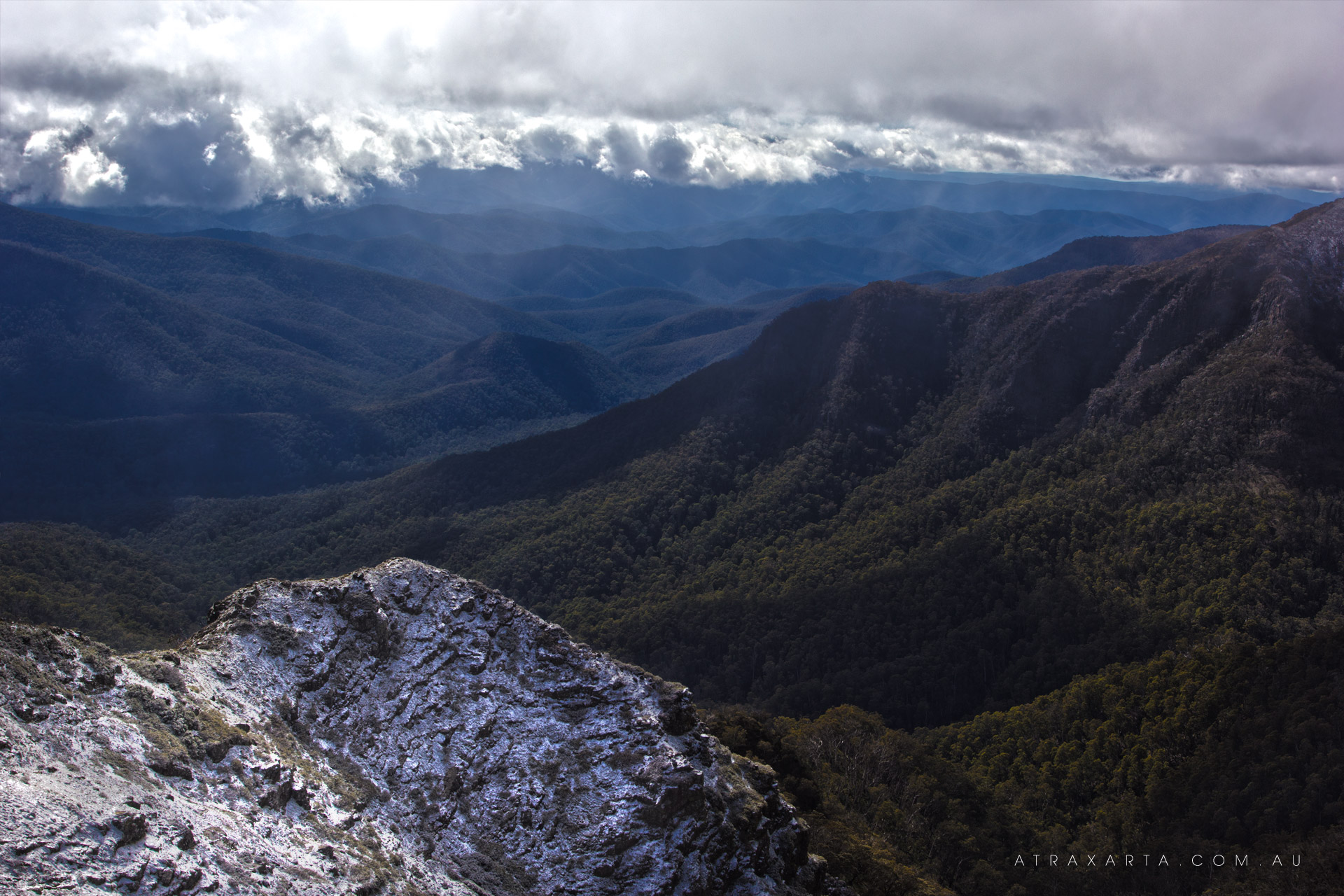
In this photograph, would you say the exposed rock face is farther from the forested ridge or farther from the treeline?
the forested ridge

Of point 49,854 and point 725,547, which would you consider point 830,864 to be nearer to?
point 49,854

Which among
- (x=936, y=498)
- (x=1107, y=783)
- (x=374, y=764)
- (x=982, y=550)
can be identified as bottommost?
(x=1107, y=783)

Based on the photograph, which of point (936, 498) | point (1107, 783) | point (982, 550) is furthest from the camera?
point (936, 498)

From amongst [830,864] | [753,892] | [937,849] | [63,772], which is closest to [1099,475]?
[937,849]

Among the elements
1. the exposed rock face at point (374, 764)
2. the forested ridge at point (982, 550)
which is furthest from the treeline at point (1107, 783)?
the exposed rock face at point (374, 764)

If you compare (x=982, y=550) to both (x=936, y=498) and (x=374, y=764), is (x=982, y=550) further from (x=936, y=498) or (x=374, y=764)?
(x=374, y=764)

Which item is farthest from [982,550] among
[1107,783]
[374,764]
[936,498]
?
[374,764]

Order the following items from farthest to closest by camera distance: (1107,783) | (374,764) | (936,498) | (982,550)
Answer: (936,498), (982,550), (1107,783), (374,764)

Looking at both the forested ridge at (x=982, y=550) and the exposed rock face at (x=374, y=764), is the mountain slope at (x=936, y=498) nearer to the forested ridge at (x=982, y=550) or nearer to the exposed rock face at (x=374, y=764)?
the forested ridge at (x=982, y=550)

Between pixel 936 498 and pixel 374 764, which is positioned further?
pixel 936 498
